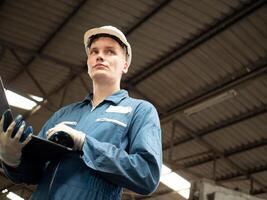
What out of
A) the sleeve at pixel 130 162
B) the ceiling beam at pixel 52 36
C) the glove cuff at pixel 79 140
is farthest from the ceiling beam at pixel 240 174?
the glove cuff at pixel 79 140

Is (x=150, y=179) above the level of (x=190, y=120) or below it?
below

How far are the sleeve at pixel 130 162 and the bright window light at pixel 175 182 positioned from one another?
1212 centimetres

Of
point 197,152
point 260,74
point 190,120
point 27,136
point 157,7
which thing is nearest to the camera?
point 27,136

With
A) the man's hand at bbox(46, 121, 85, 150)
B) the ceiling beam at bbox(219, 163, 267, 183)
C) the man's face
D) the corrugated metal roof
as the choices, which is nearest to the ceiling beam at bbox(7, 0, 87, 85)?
the corrugated metal roof

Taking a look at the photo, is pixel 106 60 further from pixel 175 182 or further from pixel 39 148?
pixel 175 182

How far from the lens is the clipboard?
1.67 m

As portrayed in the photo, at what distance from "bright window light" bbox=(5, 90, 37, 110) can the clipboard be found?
995 centimetres

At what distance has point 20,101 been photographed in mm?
12047

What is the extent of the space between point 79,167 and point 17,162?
317 mm

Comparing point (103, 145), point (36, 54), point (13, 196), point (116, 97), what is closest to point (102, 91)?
point (116, 97)

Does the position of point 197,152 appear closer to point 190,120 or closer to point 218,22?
point 190,120

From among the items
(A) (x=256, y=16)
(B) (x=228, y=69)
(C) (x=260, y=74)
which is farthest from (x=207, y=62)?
(A) (x=256, y=16)

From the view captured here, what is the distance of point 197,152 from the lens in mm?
12203

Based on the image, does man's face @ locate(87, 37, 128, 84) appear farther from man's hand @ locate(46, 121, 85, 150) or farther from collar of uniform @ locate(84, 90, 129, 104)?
man's hand @ locate(46, 121, 85, 150)
